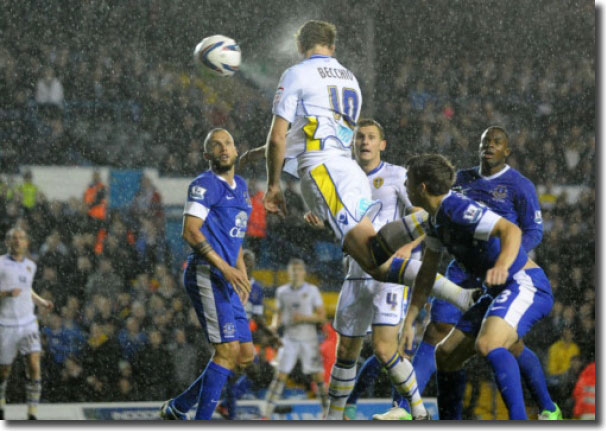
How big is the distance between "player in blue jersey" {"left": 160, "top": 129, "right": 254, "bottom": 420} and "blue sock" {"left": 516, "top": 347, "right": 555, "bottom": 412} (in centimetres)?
154

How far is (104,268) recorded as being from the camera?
22.2 feet

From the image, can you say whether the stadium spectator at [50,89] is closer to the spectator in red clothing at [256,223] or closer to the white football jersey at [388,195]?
the spectator in red clothing at [256,223]

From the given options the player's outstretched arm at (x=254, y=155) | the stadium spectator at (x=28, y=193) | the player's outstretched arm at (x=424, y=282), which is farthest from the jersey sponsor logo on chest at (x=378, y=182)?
the stadium spectator at (x=28, y=193)

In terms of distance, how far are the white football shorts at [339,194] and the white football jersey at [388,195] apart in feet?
1.72

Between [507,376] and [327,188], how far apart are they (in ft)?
4.30

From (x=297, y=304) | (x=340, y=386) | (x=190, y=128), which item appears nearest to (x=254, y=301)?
(x=297, y=304)

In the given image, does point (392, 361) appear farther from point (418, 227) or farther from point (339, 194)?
point (339, 194)

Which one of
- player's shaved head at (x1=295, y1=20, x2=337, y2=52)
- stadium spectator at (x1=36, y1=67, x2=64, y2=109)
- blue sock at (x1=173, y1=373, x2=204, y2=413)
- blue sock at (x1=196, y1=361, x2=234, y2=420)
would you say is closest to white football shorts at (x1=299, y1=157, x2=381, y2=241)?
player's shaved head at (x1=295, y1=20, x2=337, y2=52)

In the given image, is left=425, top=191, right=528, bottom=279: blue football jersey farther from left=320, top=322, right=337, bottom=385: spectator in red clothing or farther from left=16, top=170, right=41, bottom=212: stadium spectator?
left=16, top=170, right=41, bottom=212: stadium spectator

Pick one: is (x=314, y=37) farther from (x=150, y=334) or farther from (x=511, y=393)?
(x=150, y=334)

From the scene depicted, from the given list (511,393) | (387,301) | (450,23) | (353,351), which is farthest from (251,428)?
(450,23)

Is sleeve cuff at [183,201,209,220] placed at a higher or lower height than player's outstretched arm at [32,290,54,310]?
higher

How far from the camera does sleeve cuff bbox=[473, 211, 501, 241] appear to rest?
4105mm

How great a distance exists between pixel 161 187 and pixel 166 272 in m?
0.63
